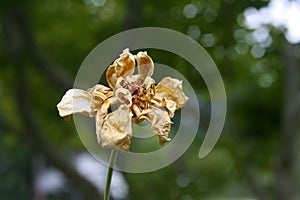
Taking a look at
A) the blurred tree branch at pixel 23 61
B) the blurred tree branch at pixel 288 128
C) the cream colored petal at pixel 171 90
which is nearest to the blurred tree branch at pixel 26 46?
the blurred tree branch at pixel 23 61

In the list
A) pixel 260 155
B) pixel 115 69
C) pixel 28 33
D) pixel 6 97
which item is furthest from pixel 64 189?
pixel 115 69

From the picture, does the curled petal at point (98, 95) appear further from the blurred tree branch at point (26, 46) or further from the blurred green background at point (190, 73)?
the blurred tree branch at point (26, 46)

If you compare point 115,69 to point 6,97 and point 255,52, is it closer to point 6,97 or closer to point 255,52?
point 255,52

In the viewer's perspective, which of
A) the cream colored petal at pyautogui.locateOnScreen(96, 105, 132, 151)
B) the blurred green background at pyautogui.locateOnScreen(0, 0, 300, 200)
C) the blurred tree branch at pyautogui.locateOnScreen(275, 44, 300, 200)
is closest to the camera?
the cream colored petal at pyautogui.locateOnScreen(96, 105, 132, 151)

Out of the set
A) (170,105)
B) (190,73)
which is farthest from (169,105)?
(190,73)

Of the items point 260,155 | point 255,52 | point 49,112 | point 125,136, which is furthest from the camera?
point 49,112

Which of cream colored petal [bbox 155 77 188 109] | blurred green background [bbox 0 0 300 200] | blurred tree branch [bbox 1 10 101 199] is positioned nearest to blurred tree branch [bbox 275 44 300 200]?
blurred green background [bbox 0 0 300 200]

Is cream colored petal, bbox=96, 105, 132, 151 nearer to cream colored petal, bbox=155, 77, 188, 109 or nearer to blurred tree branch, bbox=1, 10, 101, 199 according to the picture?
cream colored petal, bbox=155, 77, 188, 109
